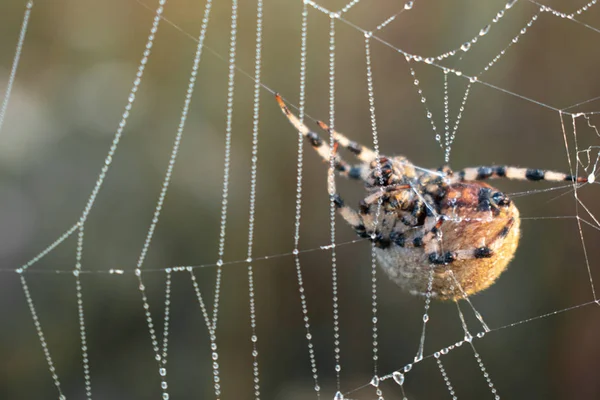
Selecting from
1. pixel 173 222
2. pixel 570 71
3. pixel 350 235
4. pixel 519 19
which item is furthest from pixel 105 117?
pixel 570 71

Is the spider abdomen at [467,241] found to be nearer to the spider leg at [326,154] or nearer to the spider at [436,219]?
the spider at [436,219]

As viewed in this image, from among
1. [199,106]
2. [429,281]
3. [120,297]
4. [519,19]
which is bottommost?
[429,281]

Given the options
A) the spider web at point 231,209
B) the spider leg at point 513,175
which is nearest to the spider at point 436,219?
the spider leg at point 513,175

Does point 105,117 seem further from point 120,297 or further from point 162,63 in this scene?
point 120,297

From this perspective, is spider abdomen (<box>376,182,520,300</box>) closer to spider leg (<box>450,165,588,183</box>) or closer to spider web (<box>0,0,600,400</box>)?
spider leg (<box>450,165,588,183</box>)

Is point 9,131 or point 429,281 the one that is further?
point 9,131

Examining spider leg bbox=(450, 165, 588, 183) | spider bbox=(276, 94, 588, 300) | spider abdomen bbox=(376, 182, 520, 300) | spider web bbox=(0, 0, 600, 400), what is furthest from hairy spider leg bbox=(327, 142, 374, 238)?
spider web bbox=(0, 0, 600, 400)

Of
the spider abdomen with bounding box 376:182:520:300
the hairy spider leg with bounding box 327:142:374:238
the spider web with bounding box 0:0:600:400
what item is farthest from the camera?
the spider web with bounding box 0:0:600:400
